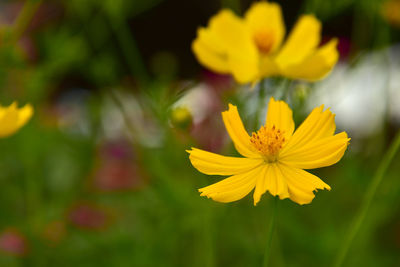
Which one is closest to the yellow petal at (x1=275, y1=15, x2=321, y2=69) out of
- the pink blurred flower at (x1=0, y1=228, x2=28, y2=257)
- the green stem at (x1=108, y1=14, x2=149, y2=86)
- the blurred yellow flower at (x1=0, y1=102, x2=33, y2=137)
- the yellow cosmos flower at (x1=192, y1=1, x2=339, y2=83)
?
the yellow cosmos flower at (x1=192, y1=1, x2=339, y2=83)

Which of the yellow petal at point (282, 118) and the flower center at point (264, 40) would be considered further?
the flower center at point (264, 40)

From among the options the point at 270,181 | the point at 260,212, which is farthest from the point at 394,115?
the point at 270,181

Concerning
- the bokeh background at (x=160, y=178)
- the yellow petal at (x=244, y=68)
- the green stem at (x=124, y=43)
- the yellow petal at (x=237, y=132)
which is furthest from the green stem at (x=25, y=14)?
the yellow petal at (x=237, y=132)

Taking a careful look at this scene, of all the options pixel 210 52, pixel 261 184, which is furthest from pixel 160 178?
pixel 261 184

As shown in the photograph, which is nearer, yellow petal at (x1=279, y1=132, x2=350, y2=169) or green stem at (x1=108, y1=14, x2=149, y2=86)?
yellow petal at (x1=279, y1=132, x2=350, y2=169)

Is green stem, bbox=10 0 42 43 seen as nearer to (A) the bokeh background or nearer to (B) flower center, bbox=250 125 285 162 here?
(A) the bokeh background

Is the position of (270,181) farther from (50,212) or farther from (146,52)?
(146,52)

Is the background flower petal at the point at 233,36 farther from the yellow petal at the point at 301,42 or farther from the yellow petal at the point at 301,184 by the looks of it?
the yellow petal at the point at 301,184

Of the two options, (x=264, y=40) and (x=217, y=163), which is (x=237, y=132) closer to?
(x=217, y=163)
